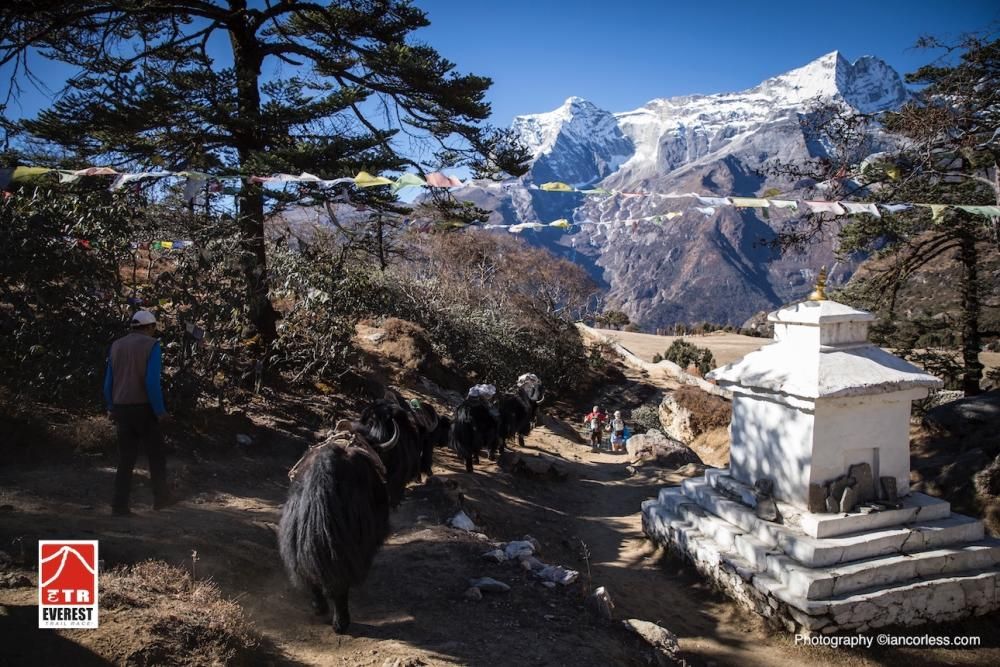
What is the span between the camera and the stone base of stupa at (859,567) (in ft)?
15.0

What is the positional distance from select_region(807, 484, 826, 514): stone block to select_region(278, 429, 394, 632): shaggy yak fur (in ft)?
12.3

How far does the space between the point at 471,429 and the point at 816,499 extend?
460 cm

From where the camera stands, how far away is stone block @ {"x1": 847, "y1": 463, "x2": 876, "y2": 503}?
5156mm

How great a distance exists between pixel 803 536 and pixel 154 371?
5366mm

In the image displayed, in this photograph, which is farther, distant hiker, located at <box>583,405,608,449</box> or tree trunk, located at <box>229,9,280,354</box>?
distant hiker, located at <box>583,405,608,449</box>

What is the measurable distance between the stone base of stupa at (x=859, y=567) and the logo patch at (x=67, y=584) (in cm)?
469

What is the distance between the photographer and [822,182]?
716 cm

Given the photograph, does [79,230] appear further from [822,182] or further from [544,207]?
[544,207]

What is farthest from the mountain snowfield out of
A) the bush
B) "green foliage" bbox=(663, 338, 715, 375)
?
the bush

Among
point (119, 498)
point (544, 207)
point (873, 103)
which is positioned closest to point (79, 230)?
point (119, 498)

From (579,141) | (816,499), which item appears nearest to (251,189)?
(816,499)

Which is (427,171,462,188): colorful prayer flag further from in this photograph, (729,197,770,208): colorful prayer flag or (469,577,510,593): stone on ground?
(469,577,510,593): stone on ground

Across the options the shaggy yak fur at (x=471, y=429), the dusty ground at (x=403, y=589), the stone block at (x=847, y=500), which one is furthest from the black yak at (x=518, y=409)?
the stone block at (x=847, y=500)

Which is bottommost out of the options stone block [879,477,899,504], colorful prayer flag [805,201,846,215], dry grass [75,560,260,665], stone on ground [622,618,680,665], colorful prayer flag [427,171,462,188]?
stone on ground [622,618,680,665]
